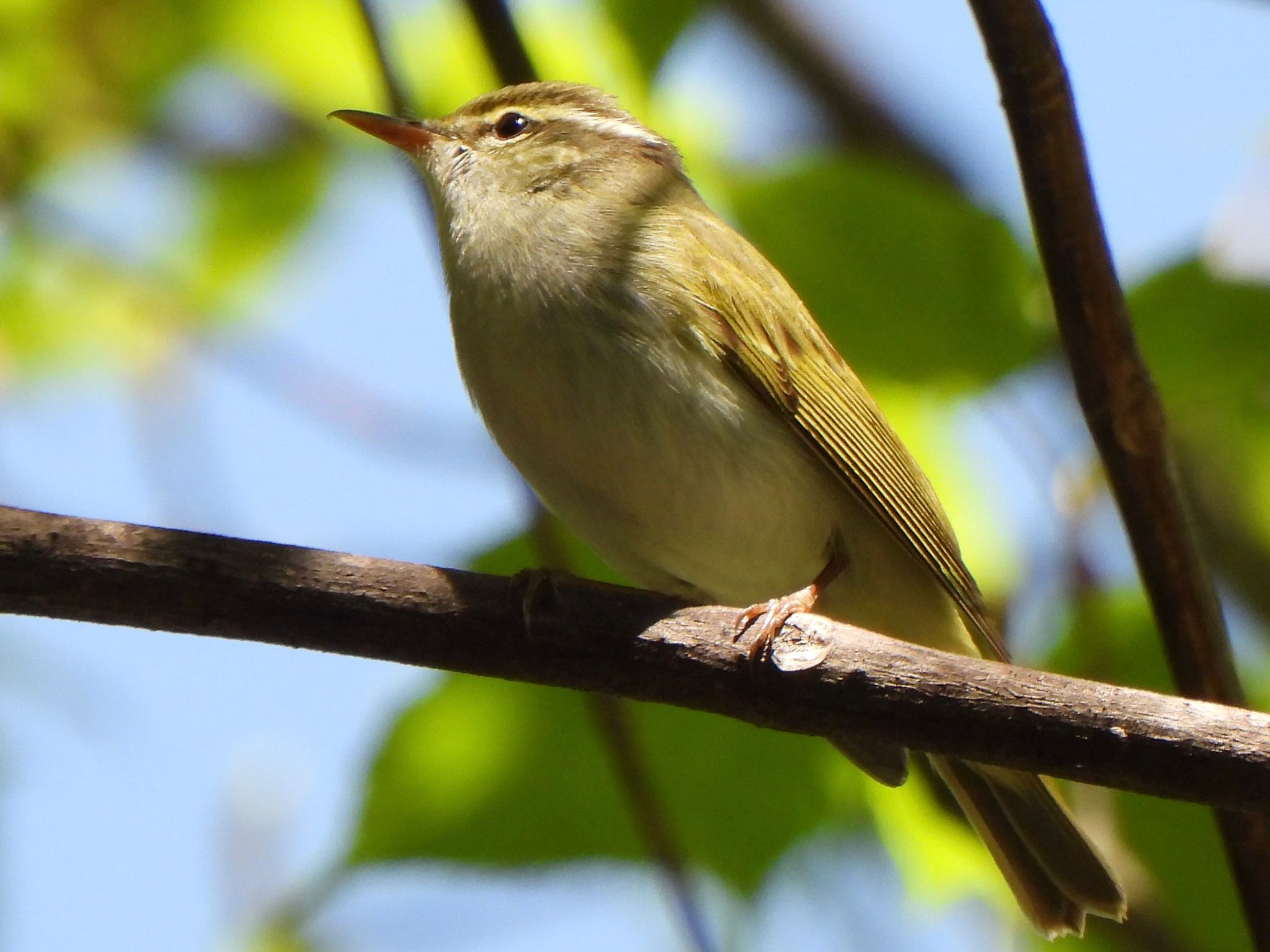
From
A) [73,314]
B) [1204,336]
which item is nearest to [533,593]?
[1204,336]

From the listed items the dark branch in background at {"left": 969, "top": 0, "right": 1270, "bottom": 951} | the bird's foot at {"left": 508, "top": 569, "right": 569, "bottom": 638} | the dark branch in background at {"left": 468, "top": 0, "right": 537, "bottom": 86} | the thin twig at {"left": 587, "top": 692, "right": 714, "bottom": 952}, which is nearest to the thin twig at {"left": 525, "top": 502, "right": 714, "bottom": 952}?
the thin twig at {"left": 587, "top": 692, "right": 714, "bottom": 952}

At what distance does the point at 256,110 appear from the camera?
5.34 m

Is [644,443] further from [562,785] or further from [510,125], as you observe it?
[510,125]

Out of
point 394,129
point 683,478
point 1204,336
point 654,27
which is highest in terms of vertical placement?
point 654,27

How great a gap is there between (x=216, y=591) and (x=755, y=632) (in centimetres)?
89

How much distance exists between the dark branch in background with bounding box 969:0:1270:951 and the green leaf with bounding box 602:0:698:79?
777 mm

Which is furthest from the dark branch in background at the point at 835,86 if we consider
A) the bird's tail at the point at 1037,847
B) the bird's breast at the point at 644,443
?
the bird's tail at the point at 1037,847

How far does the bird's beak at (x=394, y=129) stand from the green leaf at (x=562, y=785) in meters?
1.88

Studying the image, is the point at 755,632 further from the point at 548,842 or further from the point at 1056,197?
the point at 1056,197

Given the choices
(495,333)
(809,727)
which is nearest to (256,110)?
(495,333)

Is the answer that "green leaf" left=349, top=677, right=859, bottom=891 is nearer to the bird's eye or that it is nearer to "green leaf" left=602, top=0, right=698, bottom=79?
"green leaf" left=602, top=0, right=698, bottom=79

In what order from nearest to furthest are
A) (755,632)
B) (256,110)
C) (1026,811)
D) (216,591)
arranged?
(216,591) → (755,632) → (1026,811) → (256,110)

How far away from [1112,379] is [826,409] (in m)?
1.02

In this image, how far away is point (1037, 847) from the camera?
3.65m
